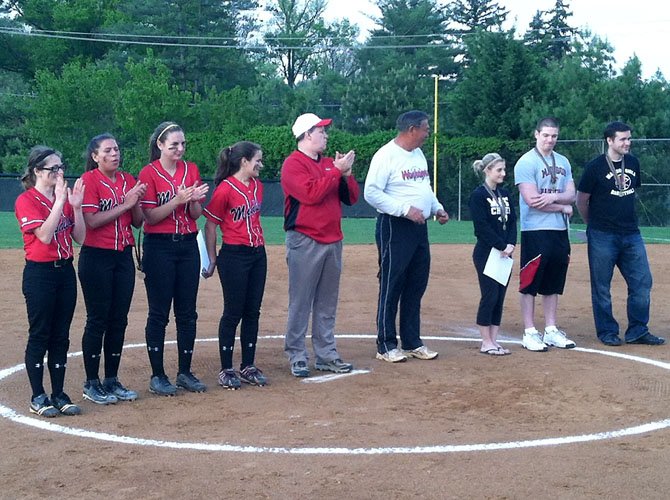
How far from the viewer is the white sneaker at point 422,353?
7797mm

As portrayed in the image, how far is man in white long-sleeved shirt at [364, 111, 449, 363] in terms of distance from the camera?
7.57 metres

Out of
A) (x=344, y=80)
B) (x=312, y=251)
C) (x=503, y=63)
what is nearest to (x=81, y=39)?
(x=344, y=80)

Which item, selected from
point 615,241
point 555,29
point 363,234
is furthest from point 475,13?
point 615,241

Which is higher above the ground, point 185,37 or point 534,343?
→ point 185,37

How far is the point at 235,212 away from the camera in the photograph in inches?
268

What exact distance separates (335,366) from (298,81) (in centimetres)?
5554

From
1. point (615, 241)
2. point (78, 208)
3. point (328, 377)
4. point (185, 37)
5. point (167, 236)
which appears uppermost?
point (185, 37)

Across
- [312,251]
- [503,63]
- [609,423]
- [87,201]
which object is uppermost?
[503,63]

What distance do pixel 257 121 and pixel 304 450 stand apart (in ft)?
140

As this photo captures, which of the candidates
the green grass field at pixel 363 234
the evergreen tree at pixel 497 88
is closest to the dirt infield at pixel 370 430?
the green grass field at pixel 363 234

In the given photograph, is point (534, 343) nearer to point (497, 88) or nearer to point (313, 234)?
point (313, 234)

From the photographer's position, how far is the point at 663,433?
5.44m

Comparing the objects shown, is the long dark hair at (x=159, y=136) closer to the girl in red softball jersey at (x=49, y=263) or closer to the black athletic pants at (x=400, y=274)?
the girl in red softball jersey at (x=49, y=263)

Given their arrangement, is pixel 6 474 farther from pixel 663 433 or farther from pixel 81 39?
pixel 81 39
